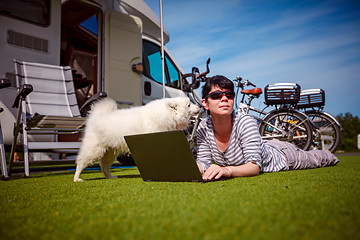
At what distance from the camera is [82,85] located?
6.56 m

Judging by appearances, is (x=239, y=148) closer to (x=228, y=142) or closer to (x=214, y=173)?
(x=228, y=142)

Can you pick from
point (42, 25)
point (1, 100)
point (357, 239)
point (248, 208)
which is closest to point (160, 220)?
point (248, 208)

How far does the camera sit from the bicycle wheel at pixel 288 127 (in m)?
4.61

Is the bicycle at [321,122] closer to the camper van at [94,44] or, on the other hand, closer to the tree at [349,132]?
the camper van at [94,44]

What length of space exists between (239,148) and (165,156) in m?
0.76

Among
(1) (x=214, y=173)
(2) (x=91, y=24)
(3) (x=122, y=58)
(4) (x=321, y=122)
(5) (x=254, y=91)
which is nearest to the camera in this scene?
(1) (x=214, y=173)

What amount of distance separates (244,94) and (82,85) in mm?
4215

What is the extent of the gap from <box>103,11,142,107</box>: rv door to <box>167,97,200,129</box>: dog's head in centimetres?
240

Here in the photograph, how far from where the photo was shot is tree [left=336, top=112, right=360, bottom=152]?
866cm

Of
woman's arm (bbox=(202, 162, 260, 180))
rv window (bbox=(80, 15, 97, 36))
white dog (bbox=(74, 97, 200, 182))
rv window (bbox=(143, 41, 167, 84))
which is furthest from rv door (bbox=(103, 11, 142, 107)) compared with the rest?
woman's arm (bbox=(202, 162, 260, 180))

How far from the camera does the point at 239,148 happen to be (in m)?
2.30

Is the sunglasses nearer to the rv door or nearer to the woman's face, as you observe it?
the woman's face

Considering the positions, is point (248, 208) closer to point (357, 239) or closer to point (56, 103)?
point (357, 239)

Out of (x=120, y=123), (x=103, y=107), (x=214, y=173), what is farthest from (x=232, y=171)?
(x=103, y=107)
